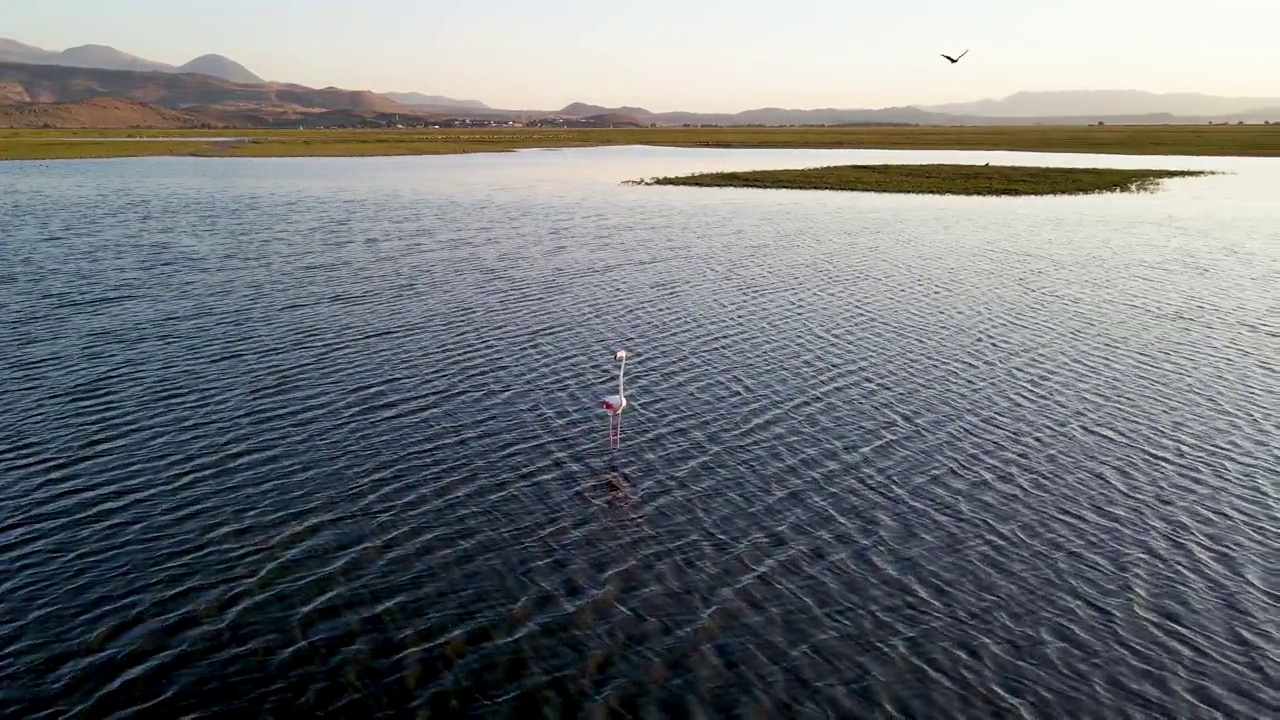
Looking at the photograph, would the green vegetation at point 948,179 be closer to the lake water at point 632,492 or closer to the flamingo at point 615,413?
the lake water at point 632,492

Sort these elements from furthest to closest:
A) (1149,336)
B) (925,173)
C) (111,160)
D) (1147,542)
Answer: (111,160) → (925,173) → (1149,336) → (1147,542)

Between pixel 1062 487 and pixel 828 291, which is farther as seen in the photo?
pixel 828 291

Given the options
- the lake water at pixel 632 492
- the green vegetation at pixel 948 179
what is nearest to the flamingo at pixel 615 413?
the lake water at pixel 632 492

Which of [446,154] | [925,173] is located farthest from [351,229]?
[446,154]

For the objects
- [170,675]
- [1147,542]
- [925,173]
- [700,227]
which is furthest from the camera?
[925,173]

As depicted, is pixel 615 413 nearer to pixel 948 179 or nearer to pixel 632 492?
pixel 632 492

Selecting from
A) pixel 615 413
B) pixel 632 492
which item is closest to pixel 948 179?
pixel 615 413

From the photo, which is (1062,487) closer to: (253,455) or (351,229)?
(253,455)
